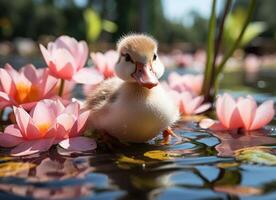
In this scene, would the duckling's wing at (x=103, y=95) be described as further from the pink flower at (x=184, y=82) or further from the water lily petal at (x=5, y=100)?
the pink flower at (x=184, y=82)

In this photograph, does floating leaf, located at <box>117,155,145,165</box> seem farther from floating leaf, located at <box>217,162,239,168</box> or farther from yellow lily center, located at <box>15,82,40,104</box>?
yellow lily center, located at <box>15,82,40,104</box>

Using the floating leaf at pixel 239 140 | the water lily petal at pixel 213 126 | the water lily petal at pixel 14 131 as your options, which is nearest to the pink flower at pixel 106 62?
the water lily petal at pixel 213 126

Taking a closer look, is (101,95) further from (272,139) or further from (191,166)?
(272,139)

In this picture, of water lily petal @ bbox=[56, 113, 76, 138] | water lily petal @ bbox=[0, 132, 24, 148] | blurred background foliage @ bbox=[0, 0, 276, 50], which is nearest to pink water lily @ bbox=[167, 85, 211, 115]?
water lily petal @ bbox=[56, 113, 76, 138]

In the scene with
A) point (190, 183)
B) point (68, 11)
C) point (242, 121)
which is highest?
point (68, 11)

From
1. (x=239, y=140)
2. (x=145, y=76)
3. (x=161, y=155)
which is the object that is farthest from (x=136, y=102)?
(x=239, y=140)

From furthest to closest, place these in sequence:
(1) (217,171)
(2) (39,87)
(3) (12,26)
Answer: (3) (12,26) → (2) (39,87) → (1) (217,171)

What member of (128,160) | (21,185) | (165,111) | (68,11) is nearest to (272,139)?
(165,111)
